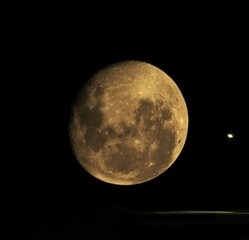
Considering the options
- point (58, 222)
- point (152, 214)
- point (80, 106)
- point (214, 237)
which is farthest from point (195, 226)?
point (80, 106)

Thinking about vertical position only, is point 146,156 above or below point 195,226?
above

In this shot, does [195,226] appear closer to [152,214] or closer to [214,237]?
[214,237]

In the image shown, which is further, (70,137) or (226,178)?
(226,178)

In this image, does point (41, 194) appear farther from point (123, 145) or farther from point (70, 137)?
point (123, 145)

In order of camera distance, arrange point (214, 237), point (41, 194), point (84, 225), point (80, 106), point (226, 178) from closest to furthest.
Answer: point (214, 237) → point (84, 225) → point (80, 106) → point (41, 194) → point (226, 178)

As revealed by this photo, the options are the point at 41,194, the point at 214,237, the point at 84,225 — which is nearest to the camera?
the point at 214,237

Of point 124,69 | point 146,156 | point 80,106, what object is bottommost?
point 146,156

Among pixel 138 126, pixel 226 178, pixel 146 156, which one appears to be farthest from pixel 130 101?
pixel 226 178
